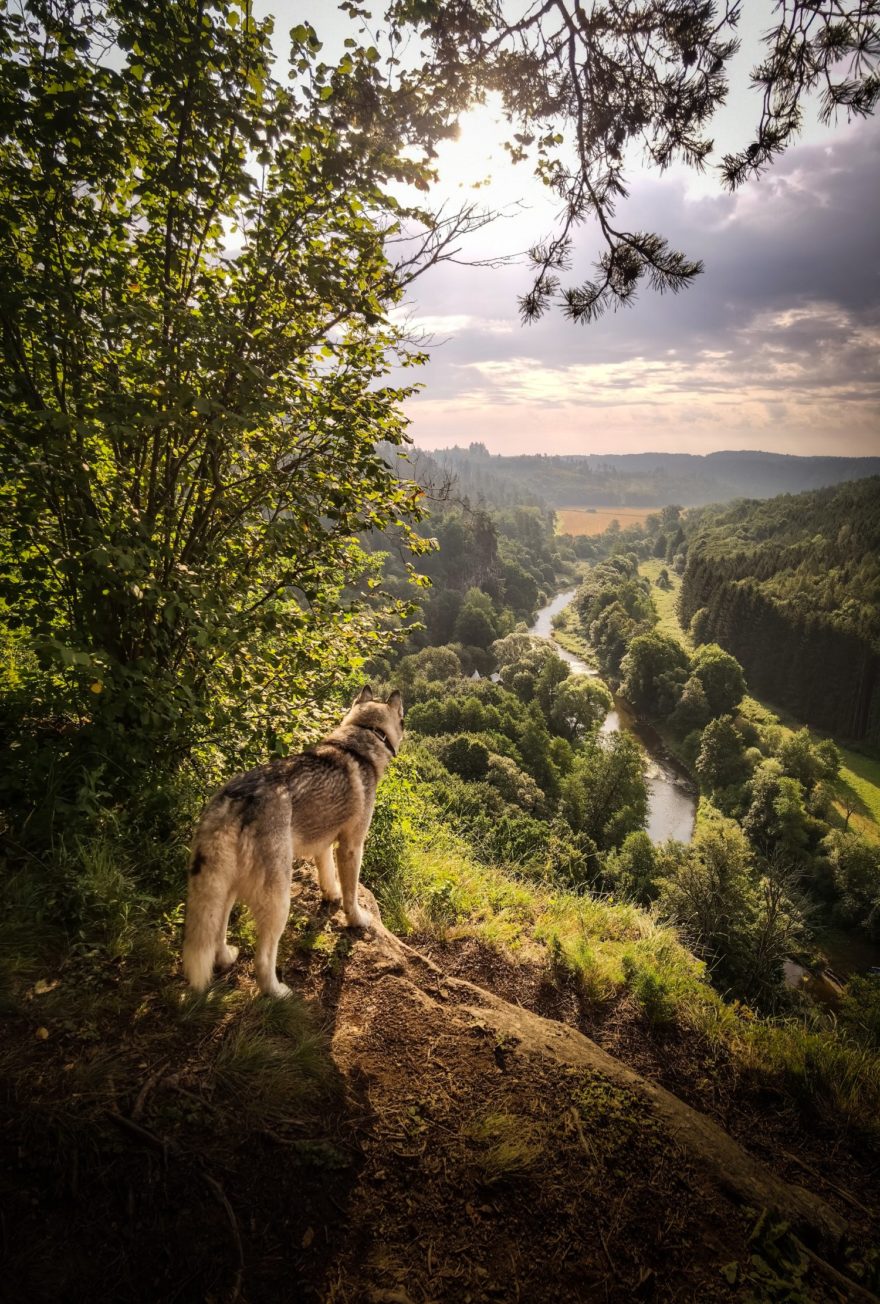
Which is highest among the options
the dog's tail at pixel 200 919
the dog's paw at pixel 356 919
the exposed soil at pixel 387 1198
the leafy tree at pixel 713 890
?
the dog's tail at pixel 200 919

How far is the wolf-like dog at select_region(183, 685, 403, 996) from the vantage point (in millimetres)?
3326

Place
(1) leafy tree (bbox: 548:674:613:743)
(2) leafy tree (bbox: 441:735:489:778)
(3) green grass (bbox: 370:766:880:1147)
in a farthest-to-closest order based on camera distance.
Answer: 1. (1) leafy tree (bbox: 548:674:613:743)
2. (2) leafy tree (bbox: 441:735:489:778)
3. (3) green grass (bbox: 370:766:880:1147)

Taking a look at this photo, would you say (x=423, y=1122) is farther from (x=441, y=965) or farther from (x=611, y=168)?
(x=611, y=168)

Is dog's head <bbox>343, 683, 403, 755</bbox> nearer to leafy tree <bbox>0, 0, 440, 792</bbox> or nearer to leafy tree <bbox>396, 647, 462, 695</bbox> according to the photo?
leafy tree <bbox>0, 0, 440, 792</bbox>

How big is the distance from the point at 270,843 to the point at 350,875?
1425 millimetres

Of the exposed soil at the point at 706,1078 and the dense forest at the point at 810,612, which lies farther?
the dense forest at the point at 810,612

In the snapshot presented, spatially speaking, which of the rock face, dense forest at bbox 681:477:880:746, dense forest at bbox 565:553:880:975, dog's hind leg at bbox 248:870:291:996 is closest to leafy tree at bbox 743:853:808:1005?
dense forest at bbox 565:553:880:975

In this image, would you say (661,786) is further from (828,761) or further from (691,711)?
(828,761)

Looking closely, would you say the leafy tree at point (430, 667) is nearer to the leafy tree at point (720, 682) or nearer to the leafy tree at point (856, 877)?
the leafy tree at point (720, 682)

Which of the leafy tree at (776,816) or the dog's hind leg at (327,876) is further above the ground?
the dog's hind leg at (327,876)

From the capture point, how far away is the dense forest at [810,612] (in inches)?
2641

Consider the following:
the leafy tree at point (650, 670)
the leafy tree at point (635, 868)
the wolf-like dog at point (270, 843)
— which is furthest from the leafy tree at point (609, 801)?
the wolf-like dog at point (270, 843)

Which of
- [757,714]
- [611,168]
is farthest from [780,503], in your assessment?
[611,168]

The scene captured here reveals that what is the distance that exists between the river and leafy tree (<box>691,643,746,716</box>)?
28.3 feet
